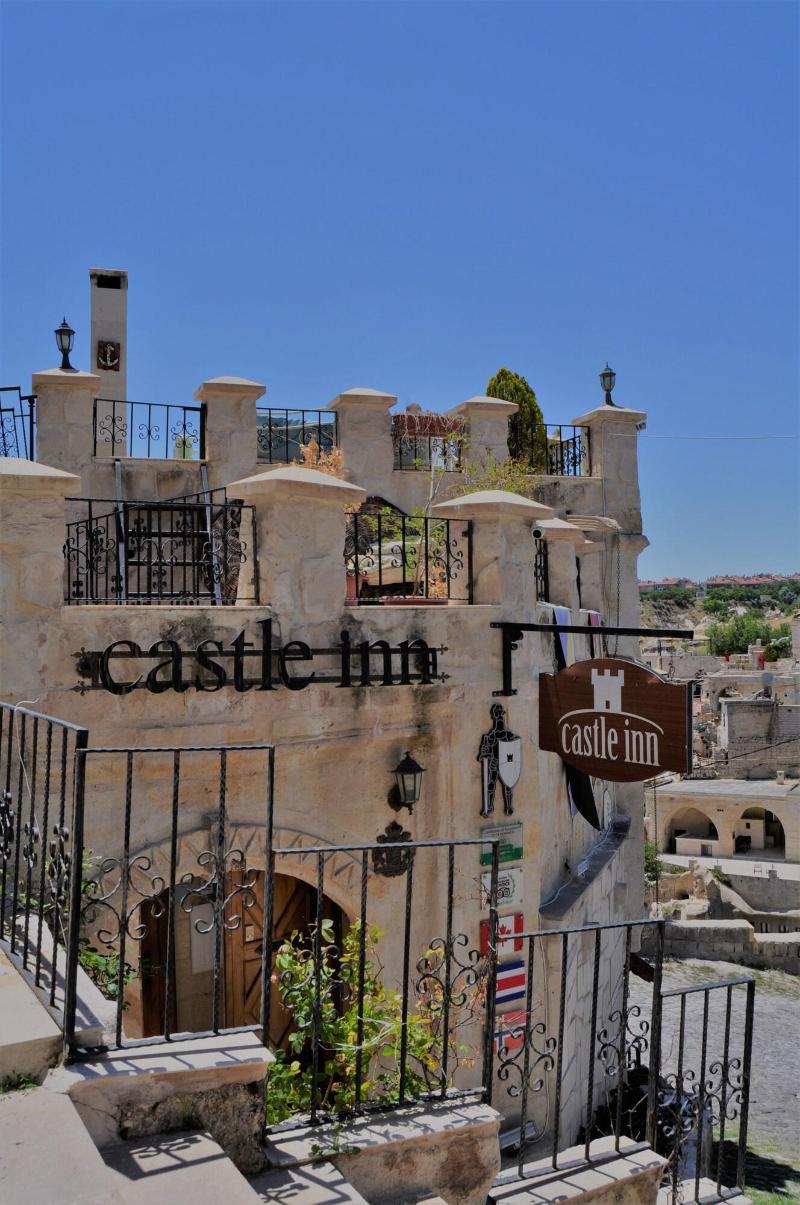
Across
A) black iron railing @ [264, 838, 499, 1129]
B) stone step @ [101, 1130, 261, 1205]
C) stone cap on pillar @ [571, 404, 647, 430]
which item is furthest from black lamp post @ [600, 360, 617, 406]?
stone step @ [101, 1130, 261, 1205]

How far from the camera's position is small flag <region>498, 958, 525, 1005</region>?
7.89 meters

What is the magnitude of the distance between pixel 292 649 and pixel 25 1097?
3.96m

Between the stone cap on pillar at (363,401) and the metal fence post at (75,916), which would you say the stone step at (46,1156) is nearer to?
the metal fence post at (75,916)

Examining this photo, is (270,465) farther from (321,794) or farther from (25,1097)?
(25,1097)

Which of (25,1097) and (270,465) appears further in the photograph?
(270,465)

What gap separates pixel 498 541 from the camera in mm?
7949

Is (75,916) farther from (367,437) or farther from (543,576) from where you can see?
(367,437)

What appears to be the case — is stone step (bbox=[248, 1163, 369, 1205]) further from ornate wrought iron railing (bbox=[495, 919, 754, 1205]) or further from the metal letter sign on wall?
the metal letter sign on wall

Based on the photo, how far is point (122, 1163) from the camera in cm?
312

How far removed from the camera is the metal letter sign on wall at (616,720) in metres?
6.63

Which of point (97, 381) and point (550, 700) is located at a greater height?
point (97, 381)

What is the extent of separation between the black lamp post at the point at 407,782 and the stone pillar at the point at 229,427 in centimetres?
588

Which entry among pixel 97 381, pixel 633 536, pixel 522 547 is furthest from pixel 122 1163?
pixel 633 536

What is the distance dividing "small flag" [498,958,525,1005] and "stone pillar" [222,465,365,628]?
3311mm
